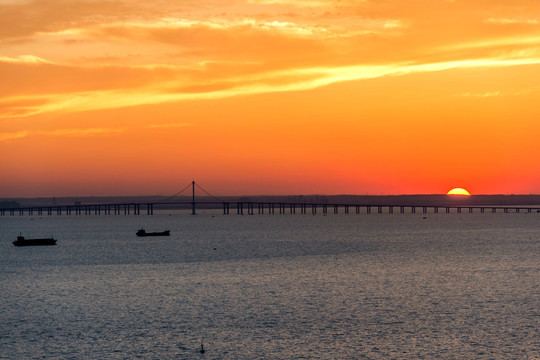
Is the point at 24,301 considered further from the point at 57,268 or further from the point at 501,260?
the point at 501,260

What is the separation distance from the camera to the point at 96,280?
92.5 m

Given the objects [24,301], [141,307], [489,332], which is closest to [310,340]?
[489,332]

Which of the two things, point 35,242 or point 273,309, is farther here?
point 35,242

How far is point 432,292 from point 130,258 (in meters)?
70.1

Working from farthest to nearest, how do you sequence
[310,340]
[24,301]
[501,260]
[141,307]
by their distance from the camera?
[501,260], [24,301], [141,307], [310,340]

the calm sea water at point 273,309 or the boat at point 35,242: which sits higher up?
the calm sea water at point 273,309

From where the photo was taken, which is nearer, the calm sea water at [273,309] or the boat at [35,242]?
the calm sea water at [273,309]

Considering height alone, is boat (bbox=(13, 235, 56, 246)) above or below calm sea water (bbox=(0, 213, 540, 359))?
below

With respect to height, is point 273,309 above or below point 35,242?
above

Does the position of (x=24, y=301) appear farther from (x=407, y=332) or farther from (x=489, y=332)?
(x=489, y=332)

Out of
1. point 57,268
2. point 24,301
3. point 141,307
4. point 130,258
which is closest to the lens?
point 141,307

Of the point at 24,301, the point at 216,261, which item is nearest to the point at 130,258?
the point at 216,261

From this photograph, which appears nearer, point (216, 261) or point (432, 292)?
point (432, 292)

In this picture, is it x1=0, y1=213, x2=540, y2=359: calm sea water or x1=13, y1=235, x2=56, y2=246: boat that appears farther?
x1=13, y1=235, x2=56, y2=246: boat
